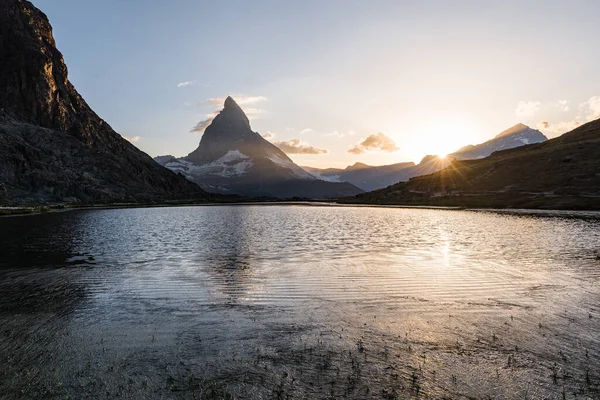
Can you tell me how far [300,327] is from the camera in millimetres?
18344

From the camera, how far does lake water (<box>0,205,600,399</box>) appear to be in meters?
12.9

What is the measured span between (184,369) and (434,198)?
199972 mm

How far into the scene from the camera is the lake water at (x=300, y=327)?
1288 centimetres

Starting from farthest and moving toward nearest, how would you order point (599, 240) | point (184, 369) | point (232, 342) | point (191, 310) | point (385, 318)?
point (599, 240) → point (191, 310) → point (385, 318) → point (232, 342) → point (184, 369)

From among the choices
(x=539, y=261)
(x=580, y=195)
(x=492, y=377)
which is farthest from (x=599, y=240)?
(x=580, y=195)

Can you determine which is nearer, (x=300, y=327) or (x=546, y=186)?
(x=300, y=327)

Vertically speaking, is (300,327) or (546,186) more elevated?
(546,186)

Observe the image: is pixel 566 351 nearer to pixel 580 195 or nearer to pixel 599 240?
pixel 599 240

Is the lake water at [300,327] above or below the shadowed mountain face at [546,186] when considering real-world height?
below

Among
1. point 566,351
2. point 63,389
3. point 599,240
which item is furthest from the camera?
point 599,240

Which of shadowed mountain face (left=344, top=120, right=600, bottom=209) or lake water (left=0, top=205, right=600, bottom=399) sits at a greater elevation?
shadowed mountain face (left=344, top=120, right=600, bottom=209)

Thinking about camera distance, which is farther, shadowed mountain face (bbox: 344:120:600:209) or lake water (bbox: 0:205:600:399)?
shadowed mountain face (bbox: 344:120:600:209)

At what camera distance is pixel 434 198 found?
199 m

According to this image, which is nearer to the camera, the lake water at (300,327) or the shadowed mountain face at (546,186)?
the lake water at (300,327)
